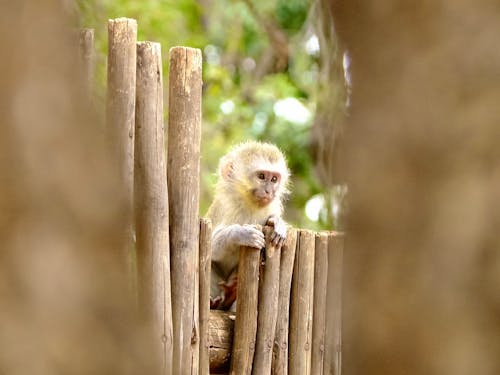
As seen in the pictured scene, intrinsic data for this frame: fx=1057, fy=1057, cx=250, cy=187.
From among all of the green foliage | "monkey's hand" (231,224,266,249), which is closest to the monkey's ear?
"monkey's hand" (231,224,266,249)

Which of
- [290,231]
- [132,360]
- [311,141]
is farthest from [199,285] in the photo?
[311,141]

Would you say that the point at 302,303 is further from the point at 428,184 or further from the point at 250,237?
the point at 428,184

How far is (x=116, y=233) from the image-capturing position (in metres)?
0.82

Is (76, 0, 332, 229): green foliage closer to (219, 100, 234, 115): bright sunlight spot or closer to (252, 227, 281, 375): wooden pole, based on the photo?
(219, 100, 234, 115): bright sunlight spot

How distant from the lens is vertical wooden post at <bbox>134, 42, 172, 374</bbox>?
448 centimetres

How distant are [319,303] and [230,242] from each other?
61cm

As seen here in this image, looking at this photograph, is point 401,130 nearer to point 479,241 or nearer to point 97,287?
point 479,241

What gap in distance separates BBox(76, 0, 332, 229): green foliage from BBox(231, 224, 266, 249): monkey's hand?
5.79 meters

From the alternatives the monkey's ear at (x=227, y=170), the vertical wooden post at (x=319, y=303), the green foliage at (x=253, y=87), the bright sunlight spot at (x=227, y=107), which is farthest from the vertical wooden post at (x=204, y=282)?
the bright sunlight spot at (x=227, y=107)

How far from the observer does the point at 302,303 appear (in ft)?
17.8

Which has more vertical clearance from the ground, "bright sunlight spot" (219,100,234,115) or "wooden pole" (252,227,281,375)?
"bright sunlight spot" (219,100,234,115)

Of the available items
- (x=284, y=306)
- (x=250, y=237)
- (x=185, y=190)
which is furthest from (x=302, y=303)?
(x=185, y=190)

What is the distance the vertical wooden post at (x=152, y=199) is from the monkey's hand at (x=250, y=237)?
783 millimetres

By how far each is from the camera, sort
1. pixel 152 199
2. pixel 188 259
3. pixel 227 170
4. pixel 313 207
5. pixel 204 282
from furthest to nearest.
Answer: pixel 313 207, pixel 227 170, pixel 204 282, pixel 188 259, pixel 152 199
